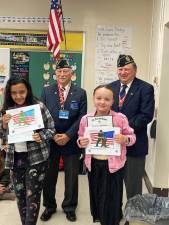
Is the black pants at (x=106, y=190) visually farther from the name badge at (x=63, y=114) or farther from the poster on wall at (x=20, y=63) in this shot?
the poster on wall at (x=20, y=63)

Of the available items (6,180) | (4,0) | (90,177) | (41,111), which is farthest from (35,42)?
(90,177)

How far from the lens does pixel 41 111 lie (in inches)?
99.6

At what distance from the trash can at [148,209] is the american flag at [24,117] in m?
1.03

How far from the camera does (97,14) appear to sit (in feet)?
15.2

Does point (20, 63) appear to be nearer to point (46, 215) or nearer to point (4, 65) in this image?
point (4, 65)

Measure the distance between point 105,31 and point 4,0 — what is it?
4.95 feet

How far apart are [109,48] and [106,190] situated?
9.09 feet

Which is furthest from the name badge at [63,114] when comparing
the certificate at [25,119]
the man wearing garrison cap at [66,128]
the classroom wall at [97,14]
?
the classroom wall at [97,14]

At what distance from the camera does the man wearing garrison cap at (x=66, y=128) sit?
9.66 ft

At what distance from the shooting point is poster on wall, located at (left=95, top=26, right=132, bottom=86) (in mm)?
4652

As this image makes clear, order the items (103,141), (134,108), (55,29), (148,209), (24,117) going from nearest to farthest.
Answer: (103,141)
(24,117)
(148,209)
(134,108)
(55,29)

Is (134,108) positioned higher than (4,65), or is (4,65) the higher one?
(4,65)

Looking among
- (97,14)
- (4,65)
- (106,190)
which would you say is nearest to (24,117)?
(106,190)

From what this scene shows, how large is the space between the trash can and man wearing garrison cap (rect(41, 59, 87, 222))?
25.3 inches
